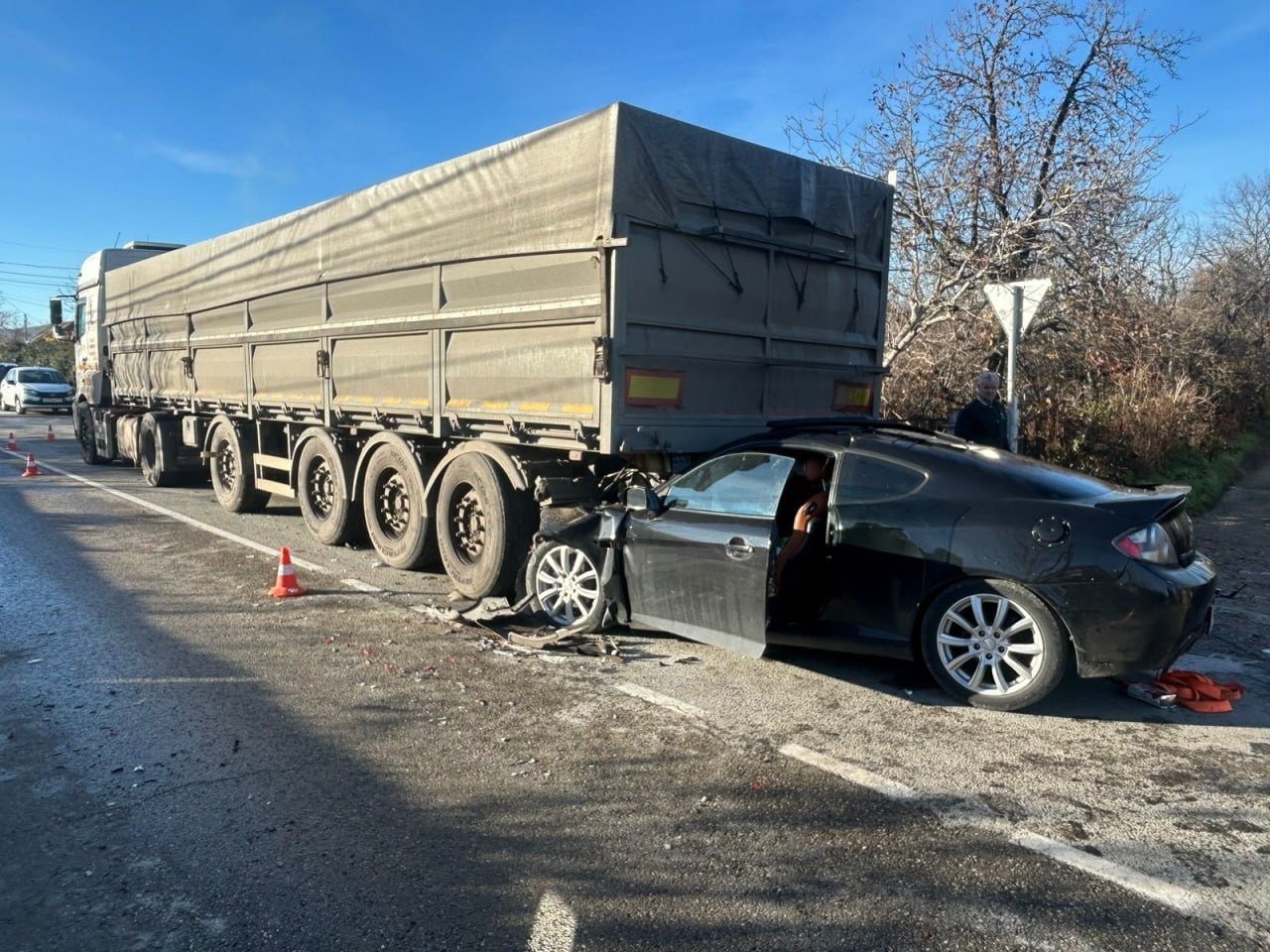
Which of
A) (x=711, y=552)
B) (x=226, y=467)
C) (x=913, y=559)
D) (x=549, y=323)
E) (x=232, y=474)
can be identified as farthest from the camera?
(x=226, y=467)

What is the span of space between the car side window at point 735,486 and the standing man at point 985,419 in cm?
280

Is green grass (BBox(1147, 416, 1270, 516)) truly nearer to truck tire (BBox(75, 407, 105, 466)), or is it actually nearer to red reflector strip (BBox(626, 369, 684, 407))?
red reflector strip (BBox(626, 369, 684, 407))

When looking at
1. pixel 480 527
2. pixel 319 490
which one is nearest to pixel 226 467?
pixel 319 490

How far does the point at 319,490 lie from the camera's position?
930cm

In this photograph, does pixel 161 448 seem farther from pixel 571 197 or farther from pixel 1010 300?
pixel 1010 300

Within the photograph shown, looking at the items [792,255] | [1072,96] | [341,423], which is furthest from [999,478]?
[1072,96]

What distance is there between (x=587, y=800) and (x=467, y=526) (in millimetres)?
3802

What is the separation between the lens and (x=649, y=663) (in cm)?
537

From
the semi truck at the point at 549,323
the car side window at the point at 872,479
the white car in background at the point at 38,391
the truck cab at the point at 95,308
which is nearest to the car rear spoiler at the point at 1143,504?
the car side window at the point at 872,479

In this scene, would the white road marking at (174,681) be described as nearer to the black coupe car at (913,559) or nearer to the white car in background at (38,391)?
the black coupe car at (913,559)

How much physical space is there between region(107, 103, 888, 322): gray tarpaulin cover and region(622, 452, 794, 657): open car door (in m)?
1.73

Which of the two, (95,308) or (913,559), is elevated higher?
(95,308)

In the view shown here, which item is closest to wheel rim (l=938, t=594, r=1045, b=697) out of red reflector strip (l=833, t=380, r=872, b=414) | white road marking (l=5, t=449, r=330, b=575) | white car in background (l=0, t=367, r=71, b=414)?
red reflector strip (l=833, t=380, r=872, b=414)

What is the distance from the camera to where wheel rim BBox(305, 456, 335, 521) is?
362 inches
